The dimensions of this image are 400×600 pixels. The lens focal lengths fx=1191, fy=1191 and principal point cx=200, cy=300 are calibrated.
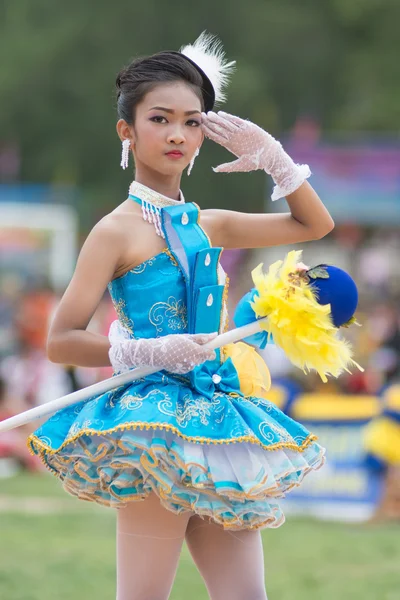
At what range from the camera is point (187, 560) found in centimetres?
661

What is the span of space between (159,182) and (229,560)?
3.56 ft

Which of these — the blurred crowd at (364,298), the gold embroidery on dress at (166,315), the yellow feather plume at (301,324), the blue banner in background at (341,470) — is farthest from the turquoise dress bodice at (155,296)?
the blue banner in background at (341,470)

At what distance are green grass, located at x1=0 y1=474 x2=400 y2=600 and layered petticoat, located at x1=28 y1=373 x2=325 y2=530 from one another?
2.40m

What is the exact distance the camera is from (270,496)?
317 cm

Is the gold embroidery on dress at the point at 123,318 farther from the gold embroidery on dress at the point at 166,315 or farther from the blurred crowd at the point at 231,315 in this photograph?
the blurred crowd at the point at 231,315

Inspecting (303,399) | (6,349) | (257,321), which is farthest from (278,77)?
(257,321)

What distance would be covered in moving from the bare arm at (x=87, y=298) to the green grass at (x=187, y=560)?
252cm

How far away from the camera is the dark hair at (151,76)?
3355 mm

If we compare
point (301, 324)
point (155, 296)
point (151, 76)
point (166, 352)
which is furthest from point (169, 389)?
point (151, 76)

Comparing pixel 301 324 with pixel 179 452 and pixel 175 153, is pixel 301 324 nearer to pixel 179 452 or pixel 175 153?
pixel 179 452

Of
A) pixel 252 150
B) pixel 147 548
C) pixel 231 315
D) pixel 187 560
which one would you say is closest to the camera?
pixel 147 548

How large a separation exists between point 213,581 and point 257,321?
2.40 feet

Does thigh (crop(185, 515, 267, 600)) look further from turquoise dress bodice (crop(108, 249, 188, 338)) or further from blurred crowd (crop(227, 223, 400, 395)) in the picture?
blurred crowd (crop(227, 223, 400, 395))

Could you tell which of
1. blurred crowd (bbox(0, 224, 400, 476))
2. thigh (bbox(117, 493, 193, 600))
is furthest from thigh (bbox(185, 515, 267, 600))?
blurred crowd (bbox(0, 224, 400, 476))
